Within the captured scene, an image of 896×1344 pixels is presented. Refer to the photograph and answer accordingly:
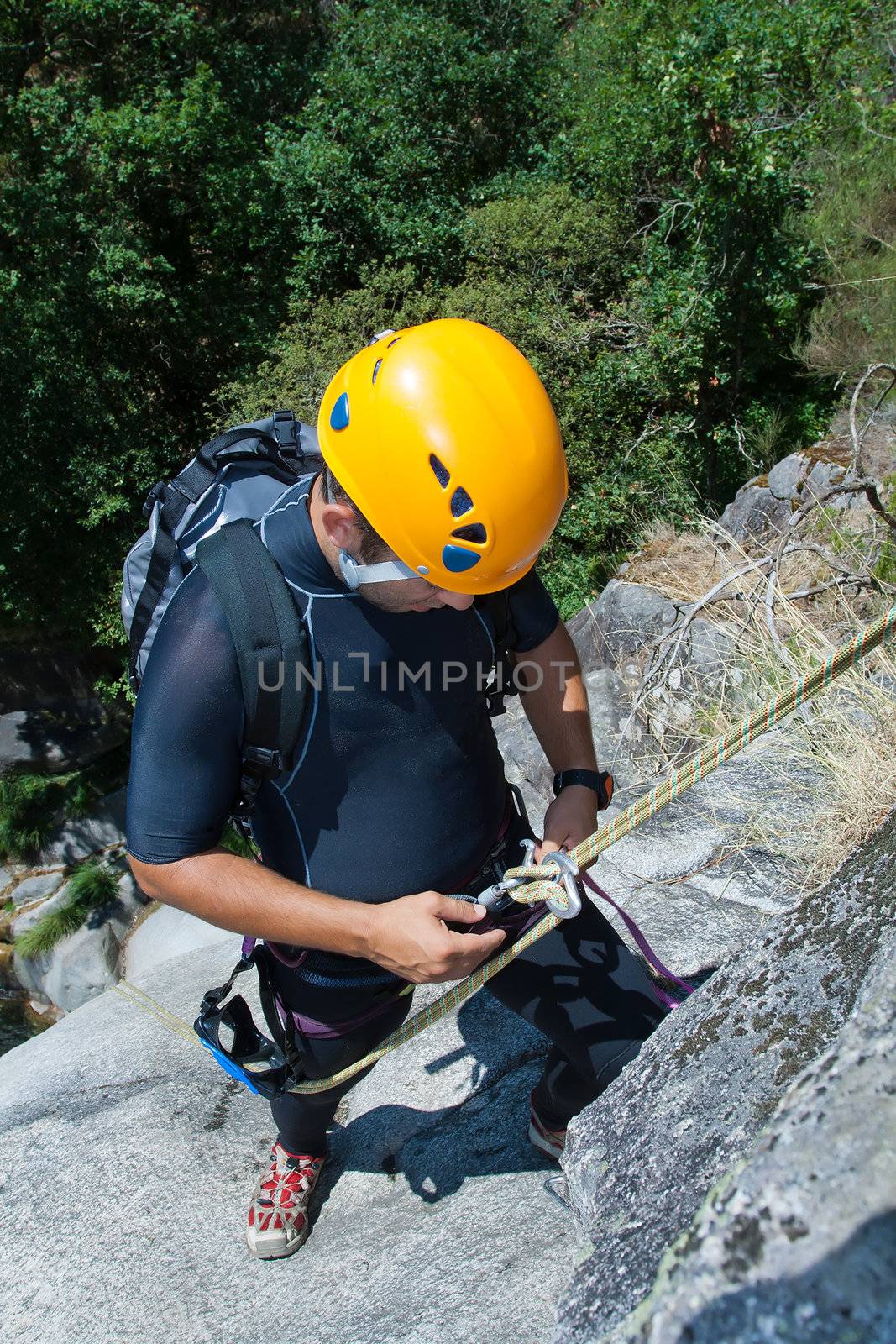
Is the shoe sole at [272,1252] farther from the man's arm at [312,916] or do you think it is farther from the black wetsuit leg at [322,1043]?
the man's arm at [312,916]

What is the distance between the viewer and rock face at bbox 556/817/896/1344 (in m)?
0.82

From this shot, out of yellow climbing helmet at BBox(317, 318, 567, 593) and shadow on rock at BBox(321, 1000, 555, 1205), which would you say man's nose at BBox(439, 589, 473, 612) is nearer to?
yellow climbing helmet at BBox(317, 318, 567, 593)

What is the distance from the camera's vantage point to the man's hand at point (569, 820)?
187 centimetres

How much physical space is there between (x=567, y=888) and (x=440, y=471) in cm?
77

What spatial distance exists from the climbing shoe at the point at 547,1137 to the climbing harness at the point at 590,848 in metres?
0.45

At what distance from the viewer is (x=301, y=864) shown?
70.8 inches

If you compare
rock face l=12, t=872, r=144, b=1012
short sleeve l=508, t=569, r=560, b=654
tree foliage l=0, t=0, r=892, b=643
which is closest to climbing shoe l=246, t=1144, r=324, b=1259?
short sleeve l=508, t=569, r=560, b=654

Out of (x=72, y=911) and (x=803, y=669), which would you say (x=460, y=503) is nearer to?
(x=803, y=669)

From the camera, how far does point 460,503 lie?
5.08 feet

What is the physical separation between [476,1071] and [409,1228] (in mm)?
529

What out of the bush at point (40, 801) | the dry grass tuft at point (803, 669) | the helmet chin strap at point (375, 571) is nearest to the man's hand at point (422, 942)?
the helmet chin strap at point (375, 571)

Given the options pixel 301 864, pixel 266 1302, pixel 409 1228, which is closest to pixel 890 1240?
pixel 301 864

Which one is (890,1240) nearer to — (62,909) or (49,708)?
(62,909)

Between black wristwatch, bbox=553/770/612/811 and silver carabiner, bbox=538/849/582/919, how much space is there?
1.01 ft
